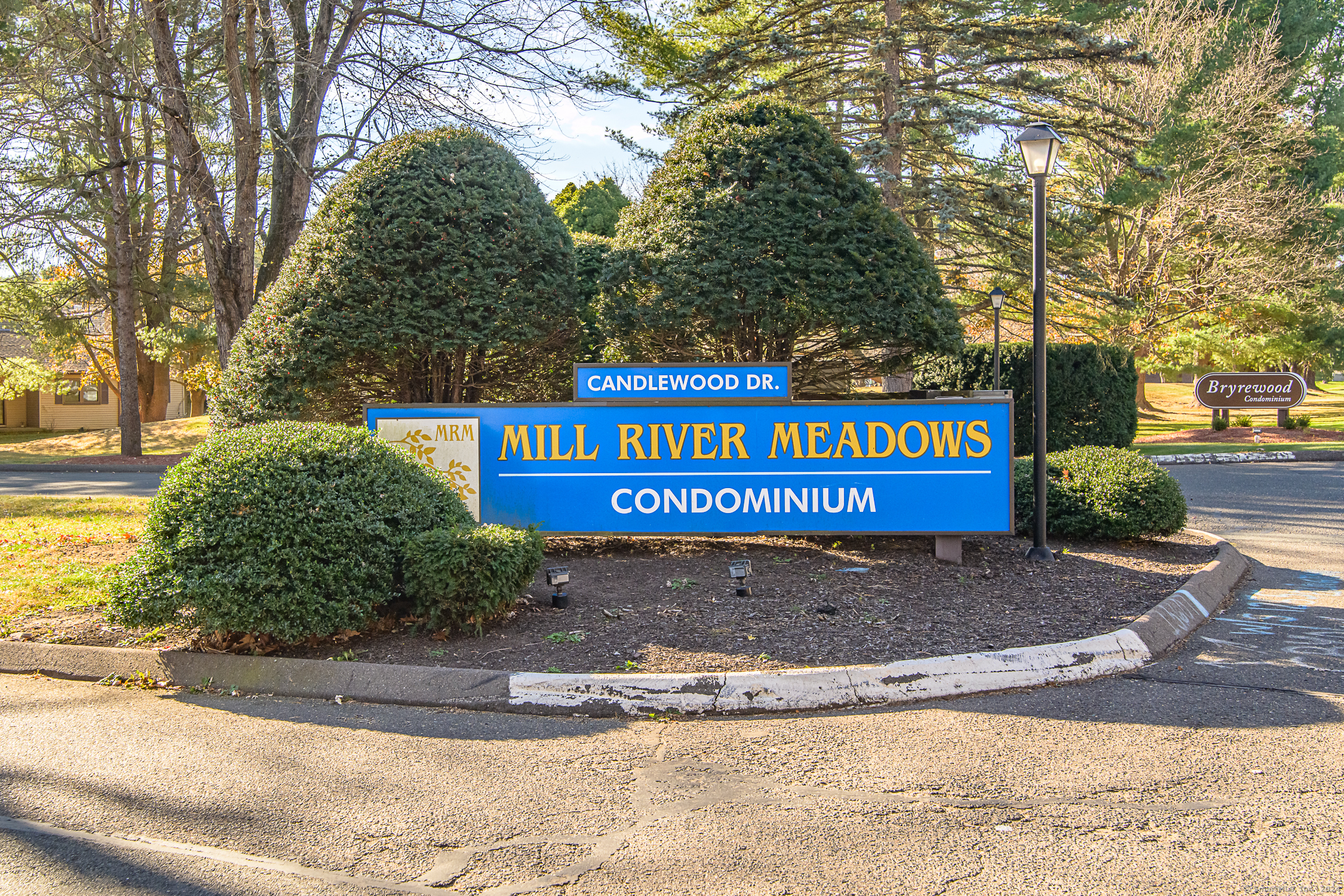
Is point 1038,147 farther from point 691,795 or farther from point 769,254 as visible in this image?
point 691,795

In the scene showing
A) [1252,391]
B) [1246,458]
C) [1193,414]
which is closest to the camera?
[1246,458]

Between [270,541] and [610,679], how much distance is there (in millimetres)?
2177

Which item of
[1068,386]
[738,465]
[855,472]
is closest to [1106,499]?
[855,472]

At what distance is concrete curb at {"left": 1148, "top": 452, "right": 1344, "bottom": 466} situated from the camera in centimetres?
1942

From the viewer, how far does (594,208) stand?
17734 mm

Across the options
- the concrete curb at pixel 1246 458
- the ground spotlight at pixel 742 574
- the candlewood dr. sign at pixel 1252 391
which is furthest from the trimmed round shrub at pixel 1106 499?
the candlewood dr. sign at pixel 1252 391

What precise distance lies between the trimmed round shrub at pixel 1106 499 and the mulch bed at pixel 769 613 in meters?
0.30

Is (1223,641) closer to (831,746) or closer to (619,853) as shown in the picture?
(831,746)

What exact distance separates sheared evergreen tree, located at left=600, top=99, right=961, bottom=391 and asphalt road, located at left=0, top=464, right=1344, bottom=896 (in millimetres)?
4282

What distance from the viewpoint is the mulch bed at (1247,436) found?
23.7 meters

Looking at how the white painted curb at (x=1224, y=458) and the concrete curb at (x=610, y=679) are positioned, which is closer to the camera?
the concrete curb at (x=610, y=679)

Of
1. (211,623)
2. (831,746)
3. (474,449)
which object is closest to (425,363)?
(474,449)

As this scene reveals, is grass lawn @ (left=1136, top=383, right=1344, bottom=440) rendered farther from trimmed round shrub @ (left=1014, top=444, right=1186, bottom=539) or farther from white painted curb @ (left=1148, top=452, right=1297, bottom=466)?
trimmed round shrub @ (left=1014, top=444, right=1186, bottom=539)

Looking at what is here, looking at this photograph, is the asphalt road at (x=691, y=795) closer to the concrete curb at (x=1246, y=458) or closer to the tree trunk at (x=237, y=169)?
the tree trunk at (x=237, y=169)
